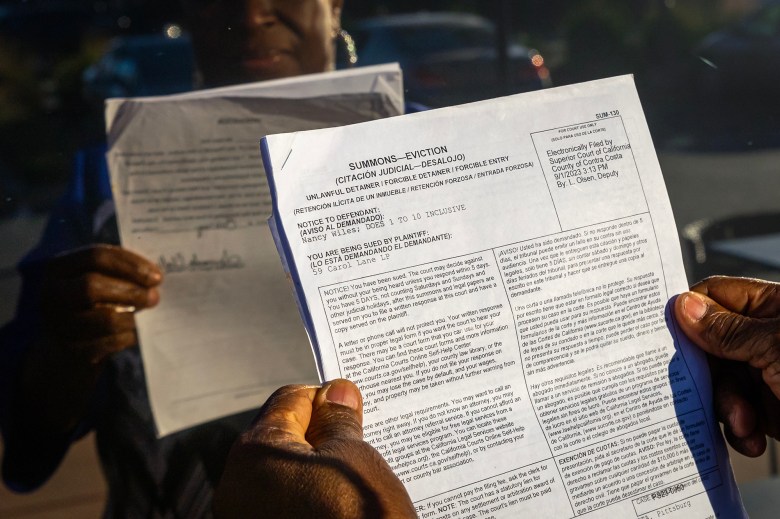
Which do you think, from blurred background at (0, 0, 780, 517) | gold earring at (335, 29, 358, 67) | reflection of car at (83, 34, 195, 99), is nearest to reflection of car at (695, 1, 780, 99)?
blurred background at (0, 0, 780, 517)

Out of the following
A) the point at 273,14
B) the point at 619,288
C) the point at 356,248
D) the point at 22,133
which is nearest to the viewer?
the point at 356,248

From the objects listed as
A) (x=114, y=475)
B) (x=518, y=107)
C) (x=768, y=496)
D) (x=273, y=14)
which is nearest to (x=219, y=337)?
(x=114, y=475)

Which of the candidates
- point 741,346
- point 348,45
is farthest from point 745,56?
point 741,346

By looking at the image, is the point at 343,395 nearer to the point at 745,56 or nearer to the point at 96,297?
the point at 96,297

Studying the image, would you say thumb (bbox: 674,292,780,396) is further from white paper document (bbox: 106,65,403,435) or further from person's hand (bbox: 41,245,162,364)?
person's hand (bbox: 41,245,162,364)

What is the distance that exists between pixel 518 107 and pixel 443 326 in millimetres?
292

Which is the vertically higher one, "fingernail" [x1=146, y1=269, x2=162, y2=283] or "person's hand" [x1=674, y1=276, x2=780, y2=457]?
"fingernail" [x1=146, y1=269, x2=162, y2=283]

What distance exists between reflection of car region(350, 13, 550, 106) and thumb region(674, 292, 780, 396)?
58 centimetres

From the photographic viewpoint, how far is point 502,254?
37.7 inches

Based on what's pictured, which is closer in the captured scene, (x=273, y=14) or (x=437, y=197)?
(x=437, y=197)

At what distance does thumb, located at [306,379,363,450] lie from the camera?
0.85 meters

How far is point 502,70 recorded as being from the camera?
5.16ft

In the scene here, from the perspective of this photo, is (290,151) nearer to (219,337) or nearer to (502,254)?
(502,254)

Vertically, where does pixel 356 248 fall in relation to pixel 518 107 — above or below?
below
